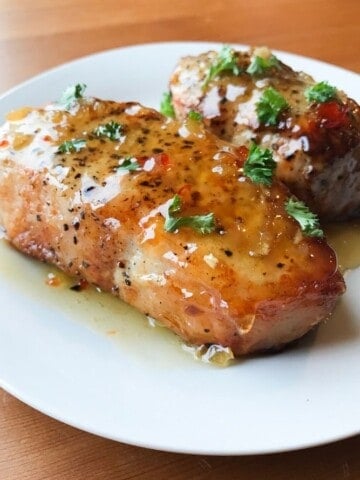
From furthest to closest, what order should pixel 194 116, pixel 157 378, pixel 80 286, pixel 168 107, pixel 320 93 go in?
pixel 168 107 → pixel 320 93 → pixel 194 116 → pixel 80 286 → pixel 157 378

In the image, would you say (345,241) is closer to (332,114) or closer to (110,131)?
(332,114)

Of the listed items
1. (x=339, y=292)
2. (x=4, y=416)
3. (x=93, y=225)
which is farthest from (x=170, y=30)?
(x=4, y=416)

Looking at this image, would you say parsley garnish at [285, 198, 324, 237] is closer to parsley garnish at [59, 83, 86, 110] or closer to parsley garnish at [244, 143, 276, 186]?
parsley garnish at [244, 143, 276, 186]

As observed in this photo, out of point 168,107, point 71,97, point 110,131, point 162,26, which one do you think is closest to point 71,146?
point 110,131

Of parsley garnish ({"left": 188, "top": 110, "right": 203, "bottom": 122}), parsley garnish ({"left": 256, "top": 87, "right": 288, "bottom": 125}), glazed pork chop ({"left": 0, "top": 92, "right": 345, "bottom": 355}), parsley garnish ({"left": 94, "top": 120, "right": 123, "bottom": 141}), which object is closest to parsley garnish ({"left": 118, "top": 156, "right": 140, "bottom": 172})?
glazed pork chop ({"left": 0, "top": 92, "right": 345, "bottom": 355})

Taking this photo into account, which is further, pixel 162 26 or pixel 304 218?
pixel 162 26

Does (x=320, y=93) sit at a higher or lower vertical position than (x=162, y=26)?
higher

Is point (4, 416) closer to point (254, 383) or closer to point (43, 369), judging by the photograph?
point (43, 369)
